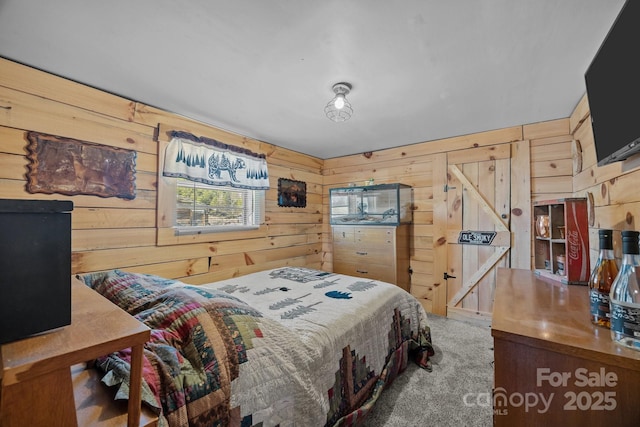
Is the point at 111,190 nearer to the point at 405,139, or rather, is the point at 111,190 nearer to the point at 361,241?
the point at 361,241

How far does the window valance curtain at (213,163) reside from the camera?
2490 mm

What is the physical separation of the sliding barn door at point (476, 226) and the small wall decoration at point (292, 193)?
1963mm

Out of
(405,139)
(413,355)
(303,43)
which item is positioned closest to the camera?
(303,43)

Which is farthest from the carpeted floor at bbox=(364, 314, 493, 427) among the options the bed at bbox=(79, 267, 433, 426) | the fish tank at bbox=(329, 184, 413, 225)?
the fish tank at bbox=(329, 184, 413, 225)

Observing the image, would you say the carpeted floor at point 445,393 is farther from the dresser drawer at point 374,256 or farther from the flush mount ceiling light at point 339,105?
the flush mount ceiling light at point 339,105

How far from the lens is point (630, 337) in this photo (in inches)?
30.1

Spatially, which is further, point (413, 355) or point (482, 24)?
point (413, 355)

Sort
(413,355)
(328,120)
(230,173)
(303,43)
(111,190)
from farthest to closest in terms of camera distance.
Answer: (230,173), (328,120), (413,355), (111,190), (303,43)

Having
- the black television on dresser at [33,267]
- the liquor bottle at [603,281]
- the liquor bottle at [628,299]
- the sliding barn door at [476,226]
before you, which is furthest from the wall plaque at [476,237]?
the black television on dresser at [33,267]

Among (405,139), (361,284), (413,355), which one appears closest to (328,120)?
(405,139)

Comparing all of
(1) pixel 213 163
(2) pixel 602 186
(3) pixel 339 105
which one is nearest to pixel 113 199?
(1) pixel 213 163

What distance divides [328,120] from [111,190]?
6.63ft

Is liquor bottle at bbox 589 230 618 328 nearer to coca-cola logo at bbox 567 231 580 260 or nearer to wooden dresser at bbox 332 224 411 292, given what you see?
coca-cola logo at bbox 567 231 580 260

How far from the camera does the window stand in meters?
2.66
